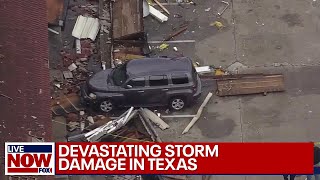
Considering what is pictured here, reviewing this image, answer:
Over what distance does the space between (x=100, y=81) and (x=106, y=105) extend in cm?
80

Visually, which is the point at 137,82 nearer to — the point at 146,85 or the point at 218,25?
the point at 146,85

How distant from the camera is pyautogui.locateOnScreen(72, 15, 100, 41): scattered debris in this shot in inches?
1000

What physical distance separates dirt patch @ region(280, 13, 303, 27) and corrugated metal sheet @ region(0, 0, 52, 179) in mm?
8940

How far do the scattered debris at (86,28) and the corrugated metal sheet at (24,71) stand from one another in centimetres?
323

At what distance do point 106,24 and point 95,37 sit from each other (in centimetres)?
69

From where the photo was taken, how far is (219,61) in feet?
81.8

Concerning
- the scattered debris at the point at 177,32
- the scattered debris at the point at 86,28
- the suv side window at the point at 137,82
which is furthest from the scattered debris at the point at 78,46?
the suv side window at the point at 137,82

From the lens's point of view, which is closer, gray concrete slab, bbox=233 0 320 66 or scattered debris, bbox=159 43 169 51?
gray concrete slab, bbox=233 0 320 66

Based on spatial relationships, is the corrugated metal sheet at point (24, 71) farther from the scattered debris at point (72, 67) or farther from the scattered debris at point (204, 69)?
the scattered debris at point (204, 69)

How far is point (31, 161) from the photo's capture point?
17.4 m

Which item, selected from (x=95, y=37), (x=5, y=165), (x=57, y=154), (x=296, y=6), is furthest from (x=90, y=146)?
(x=296, y=6)

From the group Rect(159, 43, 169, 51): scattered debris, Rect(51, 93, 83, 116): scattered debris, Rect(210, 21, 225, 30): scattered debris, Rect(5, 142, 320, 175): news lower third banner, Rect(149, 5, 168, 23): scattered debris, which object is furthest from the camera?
Rect(149, 5, 168, 23): scattered debris

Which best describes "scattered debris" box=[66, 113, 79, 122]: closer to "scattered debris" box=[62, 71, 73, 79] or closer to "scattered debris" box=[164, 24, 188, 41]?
"scattered debris" box=[62, 71, 73, 79]

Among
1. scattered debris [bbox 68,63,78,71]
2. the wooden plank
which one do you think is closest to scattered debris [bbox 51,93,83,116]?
scattered debris [bbox 68,63,78,71]
